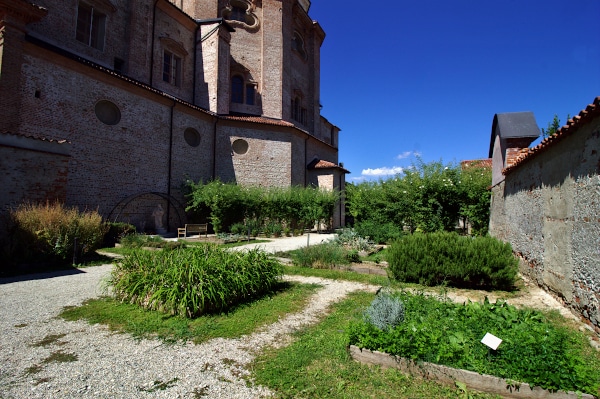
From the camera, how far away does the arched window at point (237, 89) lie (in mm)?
24859

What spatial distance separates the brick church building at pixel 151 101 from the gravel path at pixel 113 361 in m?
8.03

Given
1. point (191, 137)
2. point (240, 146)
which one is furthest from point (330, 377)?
point (240, 146)

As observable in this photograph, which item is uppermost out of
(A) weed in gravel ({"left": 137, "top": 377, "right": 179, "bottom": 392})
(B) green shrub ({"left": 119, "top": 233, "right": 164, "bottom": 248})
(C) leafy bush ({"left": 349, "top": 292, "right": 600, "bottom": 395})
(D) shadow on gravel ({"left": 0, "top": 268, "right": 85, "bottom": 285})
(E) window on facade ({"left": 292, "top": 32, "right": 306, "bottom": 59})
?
(E) window on facade ({"left": 292, "top": 32, "right": 306, "bottom": 59})

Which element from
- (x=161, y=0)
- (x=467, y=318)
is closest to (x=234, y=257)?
(x=467, y=318)

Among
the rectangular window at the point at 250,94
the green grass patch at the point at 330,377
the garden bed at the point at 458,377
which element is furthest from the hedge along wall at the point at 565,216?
the rectangular window at the point at 250,94

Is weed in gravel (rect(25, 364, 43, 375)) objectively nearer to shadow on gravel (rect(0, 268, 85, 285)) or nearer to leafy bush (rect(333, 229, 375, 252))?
shadow on gravel (rect(0, 268, 85, 285))

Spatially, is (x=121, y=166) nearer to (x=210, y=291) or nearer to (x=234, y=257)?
(x=234, y=257)

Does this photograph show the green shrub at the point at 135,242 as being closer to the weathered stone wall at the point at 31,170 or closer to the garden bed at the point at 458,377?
the weathered stone wall at the point at 31,170

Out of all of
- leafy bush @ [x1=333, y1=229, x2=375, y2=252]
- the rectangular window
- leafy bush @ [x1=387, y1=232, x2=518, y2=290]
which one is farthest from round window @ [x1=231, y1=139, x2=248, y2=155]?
leafy bush @ [x1=387, y1=232, x2=518, y2=290]

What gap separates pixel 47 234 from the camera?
Result: 8805 millimetres

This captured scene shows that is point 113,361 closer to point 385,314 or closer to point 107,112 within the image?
point 385,314

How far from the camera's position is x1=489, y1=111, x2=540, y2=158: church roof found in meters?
9.41

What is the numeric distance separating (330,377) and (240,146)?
69.1 feet

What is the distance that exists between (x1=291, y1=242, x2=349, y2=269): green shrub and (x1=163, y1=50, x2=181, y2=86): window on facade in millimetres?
17350
